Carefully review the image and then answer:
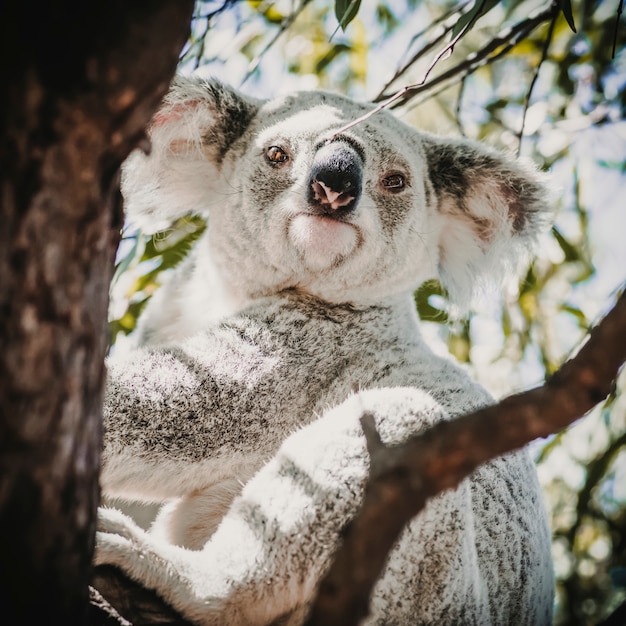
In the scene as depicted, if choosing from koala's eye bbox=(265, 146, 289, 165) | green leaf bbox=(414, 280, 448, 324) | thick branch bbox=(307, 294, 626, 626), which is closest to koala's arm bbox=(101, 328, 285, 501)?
koala's eye bbox=(265, 146, 289, 165)

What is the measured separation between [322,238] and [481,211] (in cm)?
84

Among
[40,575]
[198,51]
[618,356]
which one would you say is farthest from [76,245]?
[198,51]

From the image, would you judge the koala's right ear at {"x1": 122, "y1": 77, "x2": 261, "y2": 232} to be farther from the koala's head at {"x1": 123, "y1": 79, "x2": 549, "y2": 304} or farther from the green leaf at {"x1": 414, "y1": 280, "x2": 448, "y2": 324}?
the green leaf at {"x1": 414, "y1": 280, "x2": 448, "y2": 324}

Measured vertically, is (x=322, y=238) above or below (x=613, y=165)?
below

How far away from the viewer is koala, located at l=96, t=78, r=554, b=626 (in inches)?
70.2

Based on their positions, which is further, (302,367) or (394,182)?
(394,182)

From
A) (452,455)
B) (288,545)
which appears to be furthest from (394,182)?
(452,455)

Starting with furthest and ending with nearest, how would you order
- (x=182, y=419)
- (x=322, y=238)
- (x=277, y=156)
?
(x=277, y=156) < (x=322, y=238) < (x=182, y=419)

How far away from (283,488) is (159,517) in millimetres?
801

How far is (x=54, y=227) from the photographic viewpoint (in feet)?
3.17

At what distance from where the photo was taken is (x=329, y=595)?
0.99m

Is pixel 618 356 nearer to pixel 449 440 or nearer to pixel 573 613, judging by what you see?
pixel 449 440

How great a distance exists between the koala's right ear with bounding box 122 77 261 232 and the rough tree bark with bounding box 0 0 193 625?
1.90 metres

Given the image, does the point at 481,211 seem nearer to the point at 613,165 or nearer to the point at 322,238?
the point at 322,238
